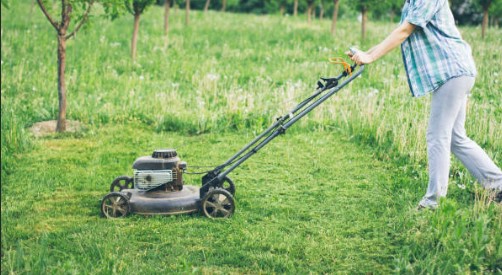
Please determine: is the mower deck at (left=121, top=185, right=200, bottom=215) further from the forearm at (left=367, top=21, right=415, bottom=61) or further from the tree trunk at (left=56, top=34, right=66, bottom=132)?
the tree trunk at (left=56, top=34, right=66, bottom=132)

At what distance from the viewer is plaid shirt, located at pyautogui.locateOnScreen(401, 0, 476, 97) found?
437cm

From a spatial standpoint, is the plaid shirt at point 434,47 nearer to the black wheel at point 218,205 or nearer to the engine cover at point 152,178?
the black wheel at point 218,205

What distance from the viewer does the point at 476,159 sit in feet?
15.5

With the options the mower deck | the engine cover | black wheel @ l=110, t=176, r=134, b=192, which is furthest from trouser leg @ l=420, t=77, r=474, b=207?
black wheel @ l=110, t=176, r=134, b=192

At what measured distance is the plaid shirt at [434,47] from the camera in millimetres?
4371

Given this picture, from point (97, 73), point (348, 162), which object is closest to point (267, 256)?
point (348, 162)

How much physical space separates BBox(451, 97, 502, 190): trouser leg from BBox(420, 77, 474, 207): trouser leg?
0.58 ft

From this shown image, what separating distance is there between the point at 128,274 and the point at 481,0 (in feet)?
68.1

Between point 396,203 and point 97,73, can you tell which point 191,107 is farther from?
point 396,203

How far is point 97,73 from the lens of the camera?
11.2 m

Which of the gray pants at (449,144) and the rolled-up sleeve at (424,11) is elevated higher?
the rolled-up sleeve at (424,11)

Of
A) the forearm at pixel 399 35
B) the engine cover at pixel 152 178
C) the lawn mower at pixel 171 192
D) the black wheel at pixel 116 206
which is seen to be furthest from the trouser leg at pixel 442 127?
the black wheel at pixel 116 206

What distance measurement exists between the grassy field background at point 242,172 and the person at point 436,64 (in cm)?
46

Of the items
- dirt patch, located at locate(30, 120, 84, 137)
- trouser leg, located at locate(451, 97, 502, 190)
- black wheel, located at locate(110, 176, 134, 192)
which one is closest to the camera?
trouser leg, located at locate(451, 97, 502, 190)
